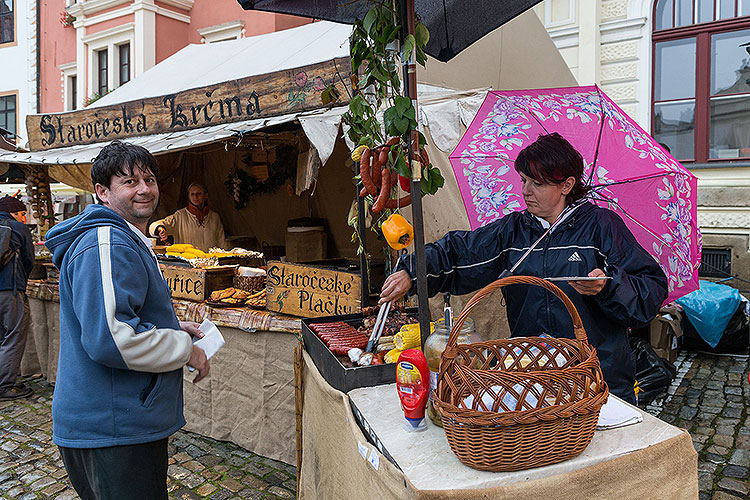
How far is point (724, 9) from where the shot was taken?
828 cm

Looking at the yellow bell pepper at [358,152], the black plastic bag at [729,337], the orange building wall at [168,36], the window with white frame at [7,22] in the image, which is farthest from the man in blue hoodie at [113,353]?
the window with white frame at [7,22]

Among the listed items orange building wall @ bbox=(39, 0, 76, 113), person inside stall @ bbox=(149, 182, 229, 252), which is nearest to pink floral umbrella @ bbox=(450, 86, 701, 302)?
person inside stall @ bbox=(149, 182, 229, 252)

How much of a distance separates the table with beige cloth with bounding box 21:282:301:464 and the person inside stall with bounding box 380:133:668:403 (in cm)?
178

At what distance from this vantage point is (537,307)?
2230mm

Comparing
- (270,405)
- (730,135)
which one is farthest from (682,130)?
(270,405)

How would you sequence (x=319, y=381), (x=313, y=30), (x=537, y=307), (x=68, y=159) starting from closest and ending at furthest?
(x=537, y=307)
(x=319, y=381)
(x=68, y=159)
(x=313, y=30)

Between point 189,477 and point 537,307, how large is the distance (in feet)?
8.73

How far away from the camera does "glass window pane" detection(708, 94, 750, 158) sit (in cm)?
834

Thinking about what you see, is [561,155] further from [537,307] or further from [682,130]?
[682,130]

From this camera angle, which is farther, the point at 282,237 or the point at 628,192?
the point at 282,237

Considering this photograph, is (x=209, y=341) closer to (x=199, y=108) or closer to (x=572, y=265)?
(x=572, y=265)

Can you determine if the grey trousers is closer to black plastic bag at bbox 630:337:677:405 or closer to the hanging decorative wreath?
the hanging decorative wreath

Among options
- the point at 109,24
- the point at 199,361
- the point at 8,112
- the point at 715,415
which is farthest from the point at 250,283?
the point at 8,112

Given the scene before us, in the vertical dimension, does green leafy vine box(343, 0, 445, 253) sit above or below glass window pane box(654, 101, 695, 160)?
below
